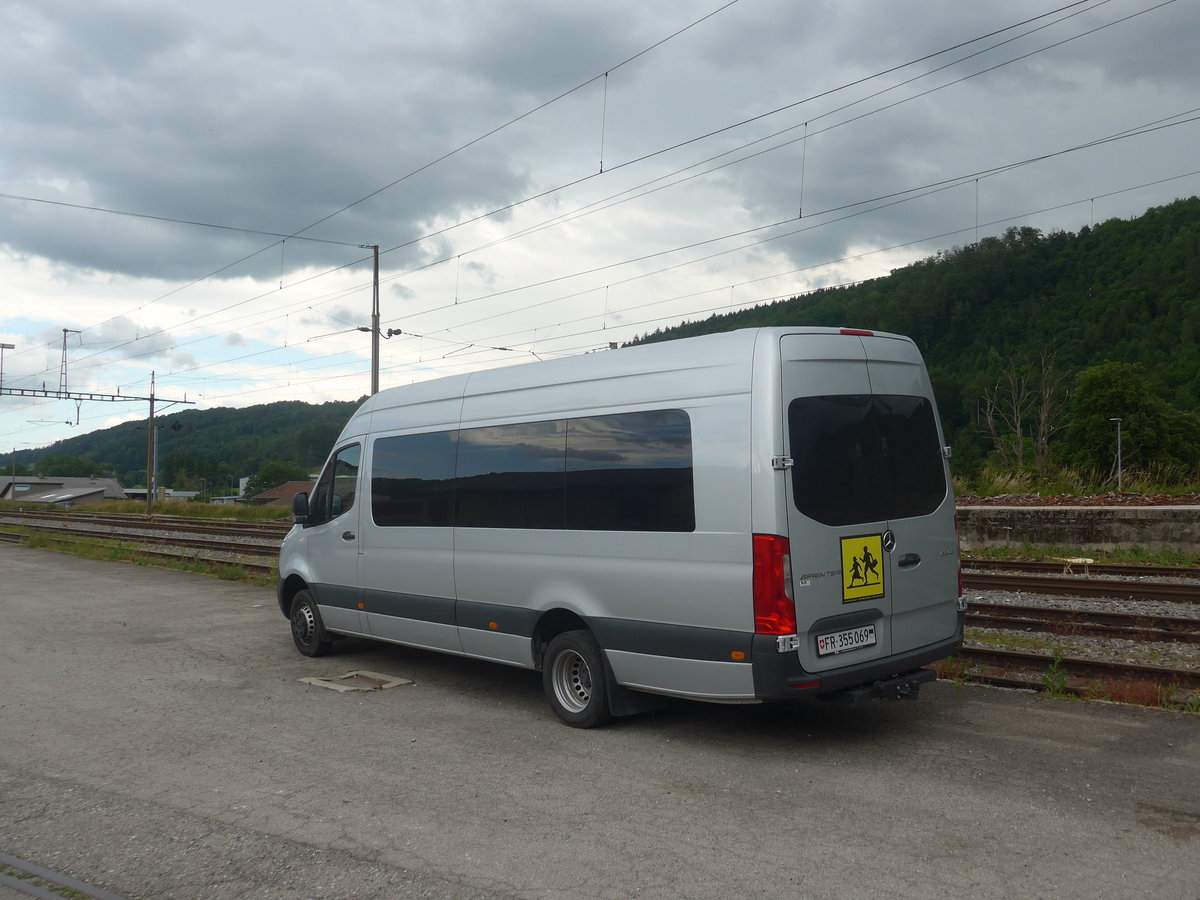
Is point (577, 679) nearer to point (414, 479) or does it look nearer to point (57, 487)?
point (414, 479)

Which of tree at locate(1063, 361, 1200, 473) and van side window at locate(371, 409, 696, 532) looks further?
tree at locate(1063, 361, 1200, 473)

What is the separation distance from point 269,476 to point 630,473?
302 ft

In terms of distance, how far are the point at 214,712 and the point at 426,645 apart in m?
1.64

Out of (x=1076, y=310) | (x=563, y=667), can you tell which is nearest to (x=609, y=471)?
(x=563, y=667)

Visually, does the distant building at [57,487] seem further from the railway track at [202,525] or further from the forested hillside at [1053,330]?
the railway track at [202,525]

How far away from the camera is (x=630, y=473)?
243 inches

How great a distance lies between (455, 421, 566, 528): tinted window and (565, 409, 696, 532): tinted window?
160mm

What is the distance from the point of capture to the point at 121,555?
21.2 meters

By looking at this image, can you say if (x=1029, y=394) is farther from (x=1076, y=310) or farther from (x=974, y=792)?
(x=974, y=792)

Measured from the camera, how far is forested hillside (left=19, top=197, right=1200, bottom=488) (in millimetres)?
36000

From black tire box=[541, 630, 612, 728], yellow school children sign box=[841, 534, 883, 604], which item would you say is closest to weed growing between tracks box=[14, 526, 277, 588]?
black tire box=[541, 630, 612, 728]

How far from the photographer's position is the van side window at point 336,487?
353 inches

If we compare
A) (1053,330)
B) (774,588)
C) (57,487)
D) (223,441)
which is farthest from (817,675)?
(57,487)

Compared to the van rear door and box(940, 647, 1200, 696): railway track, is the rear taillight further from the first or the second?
box(940, 647, 1200, 696): railway track
